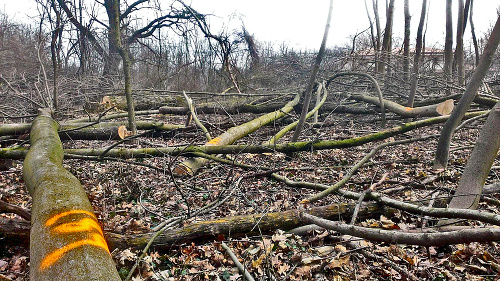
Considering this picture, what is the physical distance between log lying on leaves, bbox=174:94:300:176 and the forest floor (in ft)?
0.62

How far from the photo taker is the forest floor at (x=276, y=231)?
2.20m

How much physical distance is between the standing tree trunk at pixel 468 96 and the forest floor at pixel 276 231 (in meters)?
0.25

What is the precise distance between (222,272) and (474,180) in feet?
7.18

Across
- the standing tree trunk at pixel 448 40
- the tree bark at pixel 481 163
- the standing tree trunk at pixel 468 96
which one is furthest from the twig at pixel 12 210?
the standing tree trunk at pixel 448 40

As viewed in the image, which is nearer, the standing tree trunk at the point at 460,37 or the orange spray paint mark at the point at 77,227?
the orange spray paint mark at the point at 77,227

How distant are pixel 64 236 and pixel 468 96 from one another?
3.91 meters

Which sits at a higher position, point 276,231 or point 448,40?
point 448,40

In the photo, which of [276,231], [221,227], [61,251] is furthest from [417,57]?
[61,251]

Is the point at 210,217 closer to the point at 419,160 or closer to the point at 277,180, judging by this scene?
the point at 277,180

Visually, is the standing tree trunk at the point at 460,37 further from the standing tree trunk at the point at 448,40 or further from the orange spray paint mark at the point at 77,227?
the orange spray paint mark at the point at 77,227

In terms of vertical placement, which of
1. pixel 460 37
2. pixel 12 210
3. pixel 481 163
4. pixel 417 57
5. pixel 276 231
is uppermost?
pixel 460 37

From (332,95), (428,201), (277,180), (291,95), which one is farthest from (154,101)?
(428,201)

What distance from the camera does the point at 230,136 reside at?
18.1 ft

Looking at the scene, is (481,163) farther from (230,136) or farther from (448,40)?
(448,40)
